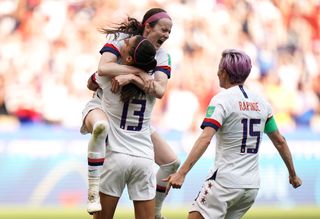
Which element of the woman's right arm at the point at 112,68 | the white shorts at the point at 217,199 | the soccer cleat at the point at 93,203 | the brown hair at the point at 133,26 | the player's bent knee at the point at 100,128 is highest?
the brown hair at the point at 133,26

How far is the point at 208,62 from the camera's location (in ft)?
52.6

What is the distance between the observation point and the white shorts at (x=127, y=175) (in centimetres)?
622

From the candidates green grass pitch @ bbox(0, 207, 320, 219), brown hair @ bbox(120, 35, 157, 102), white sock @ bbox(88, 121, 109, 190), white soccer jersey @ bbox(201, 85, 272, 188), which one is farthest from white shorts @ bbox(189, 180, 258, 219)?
green grass pitch @ bbox(0, 207, 320, 219)

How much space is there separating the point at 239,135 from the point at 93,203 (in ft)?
3.99

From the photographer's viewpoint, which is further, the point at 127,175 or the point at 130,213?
the point at 130,213

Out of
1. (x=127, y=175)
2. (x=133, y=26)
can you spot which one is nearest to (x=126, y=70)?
(x=133, y=26)

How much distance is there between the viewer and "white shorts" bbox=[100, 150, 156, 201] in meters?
6.22

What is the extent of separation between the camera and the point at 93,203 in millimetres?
6008

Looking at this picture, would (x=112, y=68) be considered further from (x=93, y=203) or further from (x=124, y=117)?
(x=93, y=203)

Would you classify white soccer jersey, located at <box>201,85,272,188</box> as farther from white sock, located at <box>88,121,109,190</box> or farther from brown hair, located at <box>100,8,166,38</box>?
brown hair, located at <box>100,8,166,38</box>

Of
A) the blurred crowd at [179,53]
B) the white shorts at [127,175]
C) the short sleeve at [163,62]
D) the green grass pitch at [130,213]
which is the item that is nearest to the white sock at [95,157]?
the white shorts at [127,175]

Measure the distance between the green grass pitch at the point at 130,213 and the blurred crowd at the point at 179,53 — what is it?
1.95m

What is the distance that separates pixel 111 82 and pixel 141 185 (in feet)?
2.79

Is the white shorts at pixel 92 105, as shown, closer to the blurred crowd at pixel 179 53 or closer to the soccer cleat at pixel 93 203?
the soccer cleat at pixel 93 203
